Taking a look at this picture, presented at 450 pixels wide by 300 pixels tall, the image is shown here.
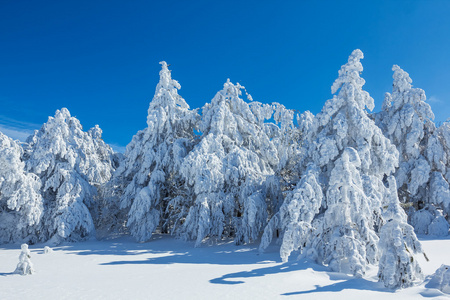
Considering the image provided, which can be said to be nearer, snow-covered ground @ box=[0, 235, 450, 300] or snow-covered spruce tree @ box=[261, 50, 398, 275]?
snow-covered ground @ box=[0, 235, 450, 300]

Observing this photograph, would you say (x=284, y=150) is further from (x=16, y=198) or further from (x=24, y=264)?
(x=16, y=198)

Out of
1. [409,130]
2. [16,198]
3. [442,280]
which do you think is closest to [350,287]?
[442,280]

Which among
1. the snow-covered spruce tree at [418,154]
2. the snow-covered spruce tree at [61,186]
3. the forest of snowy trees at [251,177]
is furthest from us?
the snow-covered spruce tree at [418,154]

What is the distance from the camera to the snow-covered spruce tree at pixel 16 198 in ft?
50.9

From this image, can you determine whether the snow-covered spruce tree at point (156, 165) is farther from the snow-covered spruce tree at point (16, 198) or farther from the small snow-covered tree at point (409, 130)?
the small snow-covered tree at point (409, 130)

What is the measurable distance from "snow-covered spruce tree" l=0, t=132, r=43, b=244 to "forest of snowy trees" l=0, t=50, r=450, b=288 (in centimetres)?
6

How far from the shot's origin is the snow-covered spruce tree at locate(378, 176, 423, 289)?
7.25m

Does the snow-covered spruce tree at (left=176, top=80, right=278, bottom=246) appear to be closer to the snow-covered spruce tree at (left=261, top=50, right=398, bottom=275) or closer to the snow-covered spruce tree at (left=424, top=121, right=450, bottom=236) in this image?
the snow-covered spruce tree at (left=261, top=50, right=398, bottom=275)

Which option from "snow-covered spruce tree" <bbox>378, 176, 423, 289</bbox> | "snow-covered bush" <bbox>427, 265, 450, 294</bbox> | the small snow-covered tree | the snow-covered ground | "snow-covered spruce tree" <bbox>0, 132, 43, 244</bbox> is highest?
the small snow-covered tree

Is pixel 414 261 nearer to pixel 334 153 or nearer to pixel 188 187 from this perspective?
pixel 334 153

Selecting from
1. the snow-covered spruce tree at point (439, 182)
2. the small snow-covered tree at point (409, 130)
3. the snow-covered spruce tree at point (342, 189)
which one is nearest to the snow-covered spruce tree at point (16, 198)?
the snow-covered spruce tree at point (342, 189)

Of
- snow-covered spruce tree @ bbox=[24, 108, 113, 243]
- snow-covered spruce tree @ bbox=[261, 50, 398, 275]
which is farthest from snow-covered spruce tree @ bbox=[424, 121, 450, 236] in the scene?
snow-covered spruce tree @ bbox=[24, 108, 113, 243]

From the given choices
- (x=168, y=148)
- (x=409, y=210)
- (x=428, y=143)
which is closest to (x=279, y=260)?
(x=168, y=148)

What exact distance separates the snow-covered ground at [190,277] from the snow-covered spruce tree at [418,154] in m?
3.76
